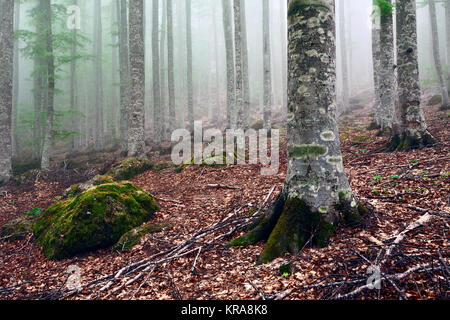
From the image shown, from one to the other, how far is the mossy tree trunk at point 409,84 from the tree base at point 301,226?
453 centimetres

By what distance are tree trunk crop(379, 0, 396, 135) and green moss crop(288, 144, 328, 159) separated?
5.90 m

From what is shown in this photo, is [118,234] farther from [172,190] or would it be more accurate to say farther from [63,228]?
[172,190]

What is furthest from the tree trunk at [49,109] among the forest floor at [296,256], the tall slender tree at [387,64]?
the tall slender tree at [387,64]

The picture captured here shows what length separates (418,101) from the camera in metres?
6.84

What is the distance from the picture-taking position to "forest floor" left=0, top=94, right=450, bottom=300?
2.65 m

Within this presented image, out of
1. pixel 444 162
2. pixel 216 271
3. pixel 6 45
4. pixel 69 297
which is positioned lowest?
pixel 69 297

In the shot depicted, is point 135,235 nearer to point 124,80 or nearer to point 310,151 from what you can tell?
point 310,151

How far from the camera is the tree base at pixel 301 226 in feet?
11.3

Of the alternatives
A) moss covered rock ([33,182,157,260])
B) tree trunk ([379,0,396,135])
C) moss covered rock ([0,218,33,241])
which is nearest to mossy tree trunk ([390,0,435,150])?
tree trunk ([379,0,396,135])

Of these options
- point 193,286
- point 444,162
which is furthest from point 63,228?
point 444,162

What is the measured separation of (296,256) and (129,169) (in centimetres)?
784

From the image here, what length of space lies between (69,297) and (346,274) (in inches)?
138

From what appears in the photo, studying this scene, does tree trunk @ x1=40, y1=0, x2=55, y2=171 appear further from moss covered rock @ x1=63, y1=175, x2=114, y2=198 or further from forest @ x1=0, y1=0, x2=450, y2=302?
moss covered rock @ x1=63, y1=175, x2=114, y2=198

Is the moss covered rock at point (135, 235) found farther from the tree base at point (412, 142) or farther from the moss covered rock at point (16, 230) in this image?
the tree base at point (412, 142)
